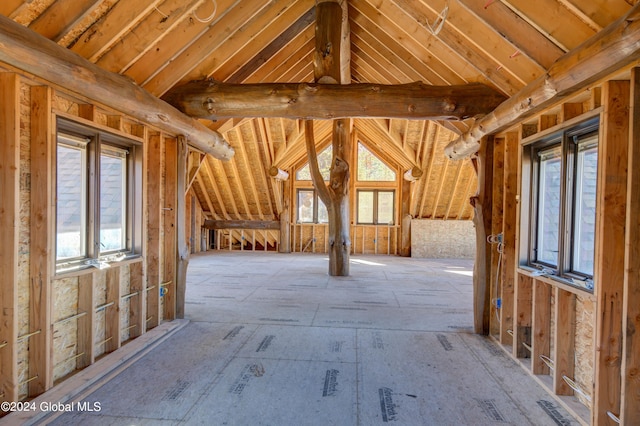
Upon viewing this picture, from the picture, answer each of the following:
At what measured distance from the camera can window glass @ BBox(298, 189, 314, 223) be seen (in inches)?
420

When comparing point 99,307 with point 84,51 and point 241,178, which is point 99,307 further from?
point 241,178

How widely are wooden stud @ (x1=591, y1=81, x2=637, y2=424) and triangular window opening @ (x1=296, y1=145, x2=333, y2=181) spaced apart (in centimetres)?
851

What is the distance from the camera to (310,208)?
10.7m

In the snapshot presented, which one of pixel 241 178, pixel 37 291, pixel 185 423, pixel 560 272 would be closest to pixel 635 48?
pixel 560 272

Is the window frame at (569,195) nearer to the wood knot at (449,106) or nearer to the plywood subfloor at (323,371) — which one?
the plywood subfloor at (323,371)

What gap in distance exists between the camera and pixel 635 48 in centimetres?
159

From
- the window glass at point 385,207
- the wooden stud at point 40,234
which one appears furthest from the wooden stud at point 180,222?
the window glass at point 385,207

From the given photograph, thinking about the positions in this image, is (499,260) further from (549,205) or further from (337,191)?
(337,191)

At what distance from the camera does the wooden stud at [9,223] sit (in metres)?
2.00

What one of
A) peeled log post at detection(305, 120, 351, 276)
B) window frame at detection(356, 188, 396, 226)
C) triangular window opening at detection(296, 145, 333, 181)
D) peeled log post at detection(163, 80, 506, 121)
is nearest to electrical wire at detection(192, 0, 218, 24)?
peeled log post at detection(163, 80, 506, 121)

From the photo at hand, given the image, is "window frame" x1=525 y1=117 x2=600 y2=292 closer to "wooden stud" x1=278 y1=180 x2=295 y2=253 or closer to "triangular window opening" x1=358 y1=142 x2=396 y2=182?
"triangular window opening" x1=358 y1=142 x2=396 y2=182

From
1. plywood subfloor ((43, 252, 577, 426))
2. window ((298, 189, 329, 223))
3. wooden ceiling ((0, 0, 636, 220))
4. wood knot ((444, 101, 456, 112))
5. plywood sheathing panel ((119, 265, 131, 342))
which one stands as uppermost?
wooden ceiling ((0, 0, 636, 220))

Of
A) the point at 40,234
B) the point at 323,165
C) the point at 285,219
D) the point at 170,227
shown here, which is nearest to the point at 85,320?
the point at 40,234

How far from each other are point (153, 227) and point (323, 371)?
2.35 meters
